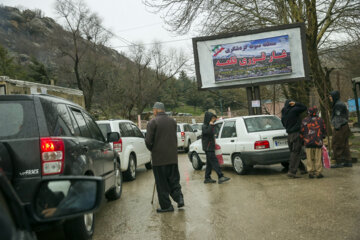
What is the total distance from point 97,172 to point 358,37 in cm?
1371

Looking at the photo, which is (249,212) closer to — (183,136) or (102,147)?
(102,147)

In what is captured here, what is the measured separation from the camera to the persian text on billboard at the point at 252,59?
15.0 m

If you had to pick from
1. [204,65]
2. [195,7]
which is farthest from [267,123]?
[195,7]

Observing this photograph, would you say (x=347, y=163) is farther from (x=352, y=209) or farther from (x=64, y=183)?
(x=64, y=183)

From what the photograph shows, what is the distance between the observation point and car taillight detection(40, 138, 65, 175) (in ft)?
12.1

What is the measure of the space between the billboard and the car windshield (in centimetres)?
567

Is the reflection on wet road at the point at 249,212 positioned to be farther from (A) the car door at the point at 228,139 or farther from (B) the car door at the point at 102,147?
(A) the car door at the point at 228,139

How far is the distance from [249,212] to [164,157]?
1.62m

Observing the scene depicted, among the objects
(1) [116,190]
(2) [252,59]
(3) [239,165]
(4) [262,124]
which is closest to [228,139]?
(3) [239,165]

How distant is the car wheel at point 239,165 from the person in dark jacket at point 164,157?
355 centimetres

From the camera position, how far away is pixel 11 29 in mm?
96125

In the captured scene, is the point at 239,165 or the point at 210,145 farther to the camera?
the point at 239,165

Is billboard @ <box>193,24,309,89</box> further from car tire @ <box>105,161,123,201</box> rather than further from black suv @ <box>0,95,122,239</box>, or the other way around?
black suv @ <box>0,95,122,239</box>

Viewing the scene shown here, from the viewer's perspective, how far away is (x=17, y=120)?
3748mm
